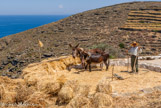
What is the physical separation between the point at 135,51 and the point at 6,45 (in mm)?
54433

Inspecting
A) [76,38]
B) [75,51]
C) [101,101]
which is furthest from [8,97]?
[76,38]

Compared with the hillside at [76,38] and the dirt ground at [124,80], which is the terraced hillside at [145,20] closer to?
the hillside at [76,38]

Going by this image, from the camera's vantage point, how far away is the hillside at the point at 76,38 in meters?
41.2

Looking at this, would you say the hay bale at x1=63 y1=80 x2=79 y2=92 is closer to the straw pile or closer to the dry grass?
the straw pile

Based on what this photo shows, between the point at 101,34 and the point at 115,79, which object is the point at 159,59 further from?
the point at 101,34

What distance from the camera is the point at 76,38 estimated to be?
176 feet

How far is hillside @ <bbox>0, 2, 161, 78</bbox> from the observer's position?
41.2 metres

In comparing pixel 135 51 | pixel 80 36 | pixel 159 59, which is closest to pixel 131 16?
pixel 80 36

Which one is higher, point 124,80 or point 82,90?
point 82,90

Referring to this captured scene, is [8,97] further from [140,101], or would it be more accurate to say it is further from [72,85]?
[140,101]

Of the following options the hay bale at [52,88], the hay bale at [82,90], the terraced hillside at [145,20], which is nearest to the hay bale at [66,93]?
the hay bale at [82,90]

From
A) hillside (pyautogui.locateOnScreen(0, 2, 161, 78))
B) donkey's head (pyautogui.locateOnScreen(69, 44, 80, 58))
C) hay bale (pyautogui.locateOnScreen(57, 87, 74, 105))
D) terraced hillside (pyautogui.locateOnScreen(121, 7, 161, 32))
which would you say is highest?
donkey's head (pyautogui.locateOnScreen(69, 44, 80, 58))

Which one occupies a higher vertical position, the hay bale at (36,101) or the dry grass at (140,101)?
the hay bale at (36,101)

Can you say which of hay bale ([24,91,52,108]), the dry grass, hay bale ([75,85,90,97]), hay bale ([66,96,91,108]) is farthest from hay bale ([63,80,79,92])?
the dry grass
